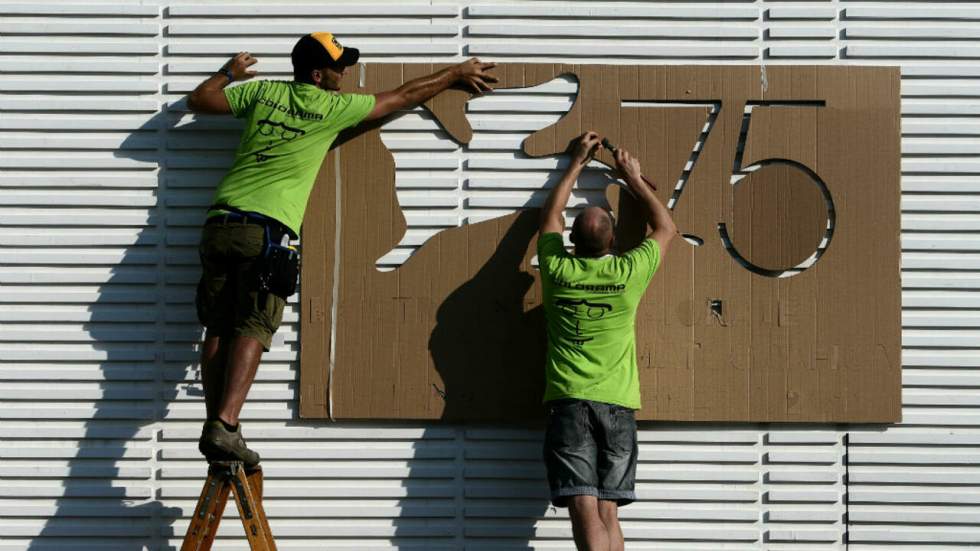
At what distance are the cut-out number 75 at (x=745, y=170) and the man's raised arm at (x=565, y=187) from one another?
1.01 ft

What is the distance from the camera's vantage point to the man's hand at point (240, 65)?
5.13 metres

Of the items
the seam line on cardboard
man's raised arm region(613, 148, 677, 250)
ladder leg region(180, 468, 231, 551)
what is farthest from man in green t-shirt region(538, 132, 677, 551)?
ladder leg region(180, 468, 231, 551)

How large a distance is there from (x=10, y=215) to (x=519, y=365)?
9.17ft

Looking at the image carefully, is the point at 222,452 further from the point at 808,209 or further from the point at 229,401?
the point at 808,209

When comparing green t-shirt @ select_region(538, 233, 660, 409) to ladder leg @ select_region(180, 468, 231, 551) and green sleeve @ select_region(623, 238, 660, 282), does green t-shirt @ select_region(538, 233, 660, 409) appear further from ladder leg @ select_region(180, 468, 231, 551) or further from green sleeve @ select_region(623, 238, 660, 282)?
ladder leg @ select_region(180, 468, 231, 551)

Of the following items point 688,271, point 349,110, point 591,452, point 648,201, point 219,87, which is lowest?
point 591,452

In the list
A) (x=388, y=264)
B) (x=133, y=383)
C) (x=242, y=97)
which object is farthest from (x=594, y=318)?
(x=133, y=383)

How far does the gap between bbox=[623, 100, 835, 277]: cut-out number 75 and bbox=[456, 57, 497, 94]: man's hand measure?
2.39 ft

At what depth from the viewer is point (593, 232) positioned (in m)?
4.71

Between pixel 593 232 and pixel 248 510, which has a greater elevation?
pixel 593 232

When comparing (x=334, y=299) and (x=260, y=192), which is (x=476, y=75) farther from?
(x=334, y=299)

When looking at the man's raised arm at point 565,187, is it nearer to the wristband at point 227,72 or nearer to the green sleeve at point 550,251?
the green sleeve at point 550,251

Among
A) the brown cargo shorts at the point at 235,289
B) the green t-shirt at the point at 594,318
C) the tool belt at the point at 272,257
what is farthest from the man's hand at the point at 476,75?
the brown cargo shorts at the point at 235,289

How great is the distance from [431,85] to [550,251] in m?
1.10
